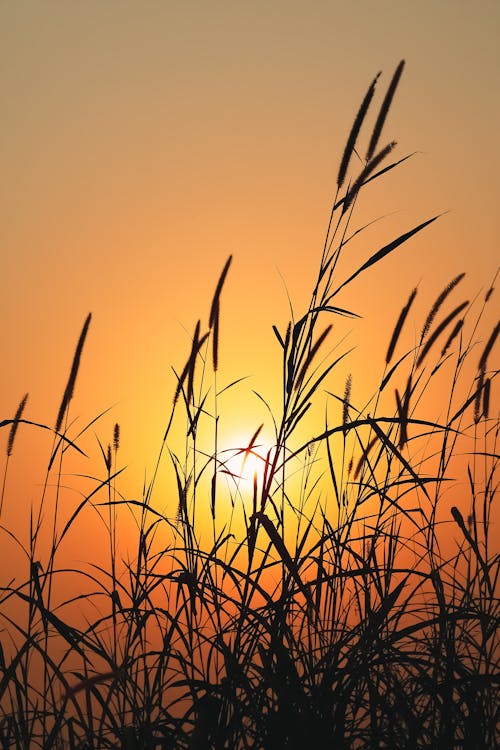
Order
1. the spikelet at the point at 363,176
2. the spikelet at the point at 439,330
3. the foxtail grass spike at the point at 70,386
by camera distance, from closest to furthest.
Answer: the spikelet at the point at 363,176
the foxtail grass spike at the point at 70,386
the spikelet at the point at 439,330

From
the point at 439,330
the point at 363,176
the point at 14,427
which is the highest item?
the point at 439,330

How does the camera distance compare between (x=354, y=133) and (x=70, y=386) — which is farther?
(x=70, y=386)

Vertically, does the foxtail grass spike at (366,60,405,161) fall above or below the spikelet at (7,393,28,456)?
above

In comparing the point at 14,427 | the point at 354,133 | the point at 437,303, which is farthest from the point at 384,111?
the point at 14,427

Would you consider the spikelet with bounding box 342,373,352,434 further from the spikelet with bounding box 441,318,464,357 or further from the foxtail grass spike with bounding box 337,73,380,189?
the foxtail grass spike with bounding box 337,73,380,189

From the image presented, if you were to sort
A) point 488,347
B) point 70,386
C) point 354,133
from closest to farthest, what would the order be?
1. point 354,133
2. point 70,386
3. point 488,347

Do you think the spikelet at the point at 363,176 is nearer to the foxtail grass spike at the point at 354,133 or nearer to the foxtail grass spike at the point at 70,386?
the foxtail grass spike at the point at 354,133

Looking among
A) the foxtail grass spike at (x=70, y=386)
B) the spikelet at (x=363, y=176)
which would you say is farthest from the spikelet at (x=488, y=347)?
the foxtail grass spike at (x=70, y=386)

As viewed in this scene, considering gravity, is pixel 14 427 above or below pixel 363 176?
below

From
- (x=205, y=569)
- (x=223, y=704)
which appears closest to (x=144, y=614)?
(x=205, y=569)

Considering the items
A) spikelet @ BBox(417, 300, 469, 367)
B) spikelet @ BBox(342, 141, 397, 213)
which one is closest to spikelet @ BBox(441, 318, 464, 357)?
spikelet @ BBox(417, 300, 469, 367)

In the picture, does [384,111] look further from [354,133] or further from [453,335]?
[453,335]

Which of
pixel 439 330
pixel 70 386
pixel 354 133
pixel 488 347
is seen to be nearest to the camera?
pixel 354 133

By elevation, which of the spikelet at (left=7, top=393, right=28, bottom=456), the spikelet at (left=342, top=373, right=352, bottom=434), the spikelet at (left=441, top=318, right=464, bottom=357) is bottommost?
the spikelet at (left=7, top=393, right=28, bottom=456)
